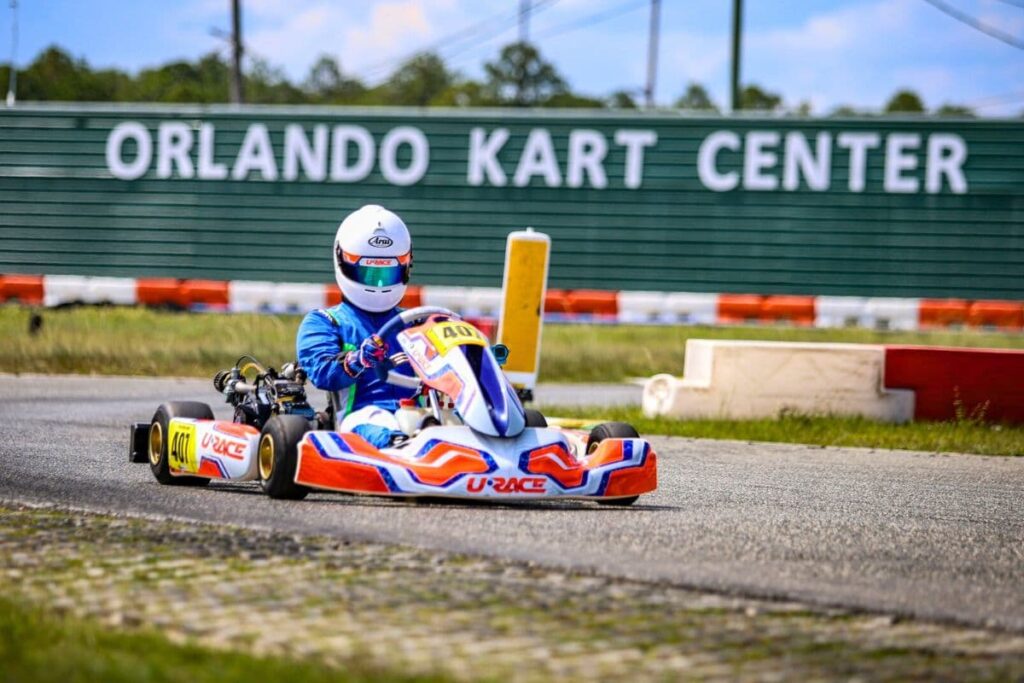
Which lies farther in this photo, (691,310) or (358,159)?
(358,159)

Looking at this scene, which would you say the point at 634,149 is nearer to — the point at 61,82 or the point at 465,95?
the point at 61,82

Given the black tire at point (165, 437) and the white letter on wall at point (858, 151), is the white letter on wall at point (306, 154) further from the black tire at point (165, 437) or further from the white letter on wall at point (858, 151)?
the black tire at point (165, 437)

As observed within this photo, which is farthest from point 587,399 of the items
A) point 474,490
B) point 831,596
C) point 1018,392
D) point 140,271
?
point 140,271

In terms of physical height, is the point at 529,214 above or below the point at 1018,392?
above

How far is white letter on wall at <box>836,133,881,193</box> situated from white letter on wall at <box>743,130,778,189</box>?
101 centimetres

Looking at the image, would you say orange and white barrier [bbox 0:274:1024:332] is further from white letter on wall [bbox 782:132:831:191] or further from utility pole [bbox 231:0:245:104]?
utility pole [bbox 231:0:245:104]

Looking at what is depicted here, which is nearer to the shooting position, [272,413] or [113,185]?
[272,413]

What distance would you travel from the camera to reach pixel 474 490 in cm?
620

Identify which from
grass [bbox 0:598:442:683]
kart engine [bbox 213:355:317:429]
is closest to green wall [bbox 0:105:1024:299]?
kart engine [bbox 213:355:317:429]

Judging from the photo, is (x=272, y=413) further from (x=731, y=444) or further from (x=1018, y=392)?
(x=1018, y=392)

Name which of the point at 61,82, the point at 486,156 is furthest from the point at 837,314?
the point at 61,82

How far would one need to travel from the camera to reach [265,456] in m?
6.51

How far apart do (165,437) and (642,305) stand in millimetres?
15261

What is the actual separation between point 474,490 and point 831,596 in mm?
1905
